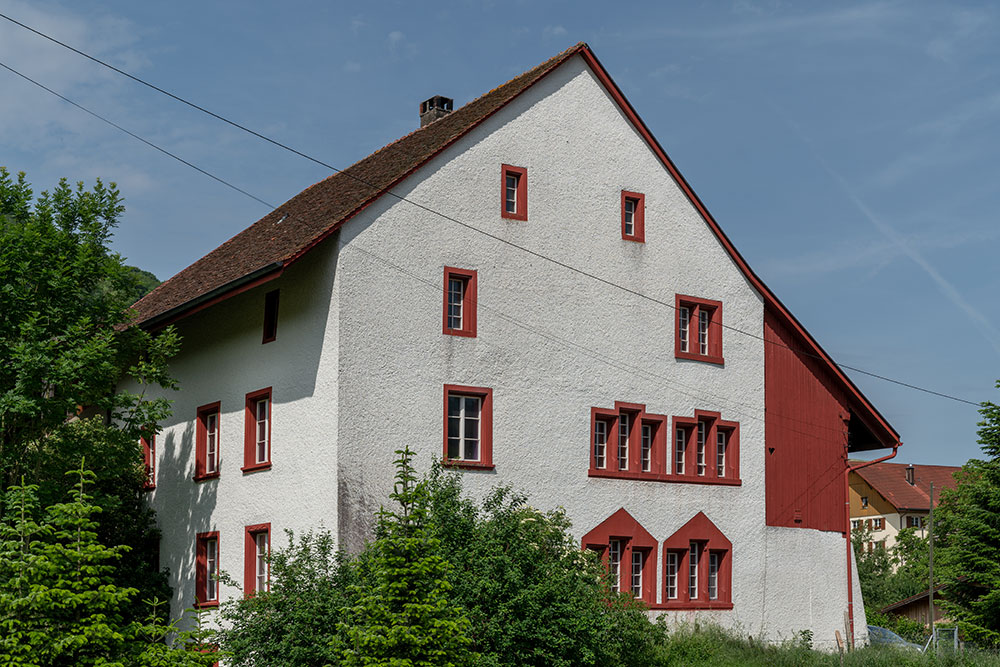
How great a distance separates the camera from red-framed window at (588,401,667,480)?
89.9 feet

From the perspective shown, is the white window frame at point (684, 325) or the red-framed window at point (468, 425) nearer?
the red-framed window at point (468, 425)

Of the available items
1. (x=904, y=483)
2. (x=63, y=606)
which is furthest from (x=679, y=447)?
(x=904, y=483)

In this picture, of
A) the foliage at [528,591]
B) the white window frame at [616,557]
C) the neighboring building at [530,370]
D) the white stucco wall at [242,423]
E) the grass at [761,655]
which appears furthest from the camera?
the white window frame at [616,557]

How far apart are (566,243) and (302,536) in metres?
8.76

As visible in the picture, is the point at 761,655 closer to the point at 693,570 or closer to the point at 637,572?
the point at 693,570

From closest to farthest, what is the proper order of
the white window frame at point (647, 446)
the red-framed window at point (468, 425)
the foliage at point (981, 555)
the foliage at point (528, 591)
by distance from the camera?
the foliage at point (528, 591), the red-framed window at point (468, 425), the white window frame at point (647, 446), the foliage at point (981, 555)

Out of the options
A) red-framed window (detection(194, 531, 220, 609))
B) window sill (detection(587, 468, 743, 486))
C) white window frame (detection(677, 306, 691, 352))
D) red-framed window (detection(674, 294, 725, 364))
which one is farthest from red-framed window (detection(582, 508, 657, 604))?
red-framed window (detection(194, 531, 220, 609))

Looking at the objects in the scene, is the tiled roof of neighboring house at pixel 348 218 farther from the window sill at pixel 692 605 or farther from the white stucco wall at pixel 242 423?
the window sill at pixel 692 605

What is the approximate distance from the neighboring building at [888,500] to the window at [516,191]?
221 ft

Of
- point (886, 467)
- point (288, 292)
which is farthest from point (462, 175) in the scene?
point (886, 467)

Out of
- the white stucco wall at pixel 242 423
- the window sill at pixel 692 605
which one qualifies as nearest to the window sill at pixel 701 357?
the window sill at pixel 692 605

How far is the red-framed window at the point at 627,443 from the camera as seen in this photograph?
89.9 feet

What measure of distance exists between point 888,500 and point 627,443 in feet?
221

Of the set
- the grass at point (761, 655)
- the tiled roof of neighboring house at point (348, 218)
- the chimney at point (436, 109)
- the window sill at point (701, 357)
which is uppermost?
the chimney at point (436, 109)
